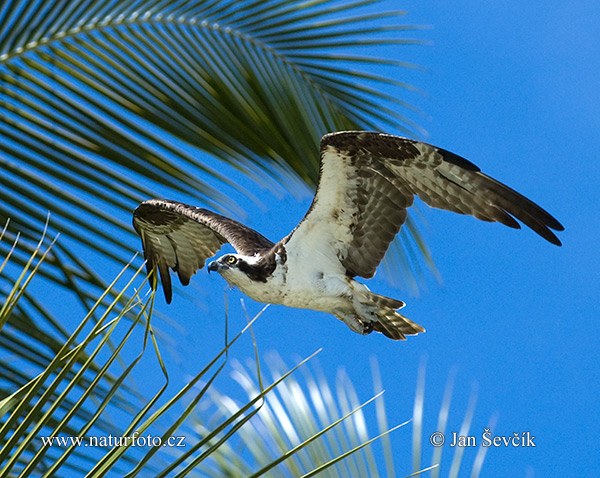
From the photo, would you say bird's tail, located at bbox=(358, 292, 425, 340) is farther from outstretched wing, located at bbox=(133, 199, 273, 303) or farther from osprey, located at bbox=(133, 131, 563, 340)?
outstretched wing, located at bbox=(133, 199, 273, 303)

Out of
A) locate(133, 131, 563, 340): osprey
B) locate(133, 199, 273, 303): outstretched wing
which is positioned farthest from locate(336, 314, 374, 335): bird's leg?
locate(133, 199, 273, 303): outstretched wing

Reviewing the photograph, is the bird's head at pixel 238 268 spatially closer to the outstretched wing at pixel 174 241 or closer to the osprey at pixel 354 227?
the osprey at pixel 354 227

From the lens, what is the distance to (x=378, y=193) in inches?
171

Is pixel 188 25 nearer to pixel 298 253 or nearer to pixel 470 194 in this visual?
pixel 298 253

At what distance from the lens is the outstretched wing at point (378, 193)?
154 inches

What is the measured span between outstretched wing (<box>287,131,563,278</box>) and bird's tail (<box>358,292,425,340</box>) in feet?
0.58

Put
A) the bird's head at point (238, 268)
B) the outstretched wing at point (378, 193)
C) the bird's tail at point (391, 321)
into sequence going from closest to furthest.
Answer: the outstretched wing at point (378, 193) → the bird's head at point (238, 268) → the bird's tail at point (391, 321)

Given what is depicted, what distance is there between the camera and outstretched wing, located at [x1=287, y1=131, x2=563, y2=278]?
3904 millimetres

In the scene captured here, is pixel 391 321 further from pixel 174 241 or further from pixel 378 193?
pixel 174 241

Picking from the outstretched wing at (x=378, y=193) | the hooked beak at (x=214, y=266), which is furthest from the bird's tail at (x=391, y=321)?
the hooked beak at (x=214, y=266)

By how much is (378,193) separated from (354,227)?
0.89ft

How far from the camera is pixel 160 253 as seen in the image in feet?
19.4

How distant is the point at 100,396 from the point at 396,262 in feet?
6.56

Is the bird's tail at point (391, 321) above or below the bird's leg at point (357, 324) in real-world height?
above
